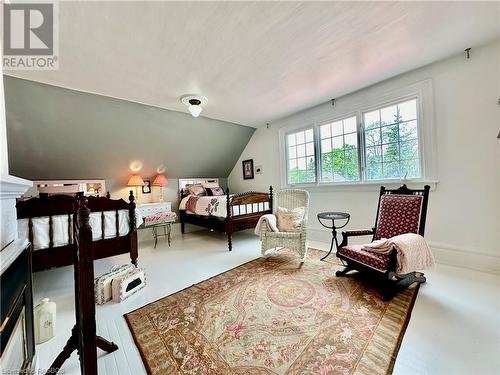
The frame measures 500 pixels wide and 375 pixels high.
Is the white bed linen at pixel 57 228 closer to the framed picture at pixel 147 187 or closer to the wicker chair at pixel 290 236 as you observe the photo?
the wicker chair at pixel 290 236

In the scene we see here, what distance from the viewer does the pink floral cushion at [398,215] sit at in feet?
7.45

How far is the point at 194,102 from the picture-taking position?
3.19 meters

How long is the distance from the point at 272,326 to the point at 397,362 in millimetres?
812

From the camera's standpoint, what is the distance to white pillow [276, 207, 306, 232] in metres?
3.02

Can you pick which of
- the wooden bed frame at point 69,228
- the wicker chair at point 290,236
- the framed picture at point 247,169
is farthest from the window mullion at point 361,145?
the wooden bed frame at point 69,228

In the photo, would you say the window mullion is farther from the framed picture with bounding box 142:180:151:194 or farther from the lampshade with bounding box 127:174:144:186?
the framed picture with bounding box 142:180:151:194

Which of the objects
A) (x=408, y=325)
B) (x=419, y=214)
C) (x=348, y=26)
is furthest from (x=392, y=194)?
(x=348, y=26)

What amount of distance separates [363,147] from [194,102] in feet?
9.00

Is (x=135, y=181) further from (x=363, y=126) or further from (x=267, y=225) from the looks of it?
(x=363, y=126)

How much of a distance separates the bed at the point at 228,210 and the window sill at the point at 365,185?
2.75 feet

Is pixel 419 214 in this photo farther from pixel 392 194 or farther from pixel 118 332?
pixel 118 332

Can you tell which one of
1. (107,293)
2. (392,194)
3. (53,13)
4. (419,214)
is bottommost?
(107,293)

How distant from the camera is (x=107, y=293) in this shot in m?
2.03

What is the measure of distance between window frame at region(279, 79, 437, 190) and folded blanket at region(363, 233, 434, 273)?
3.78ft
